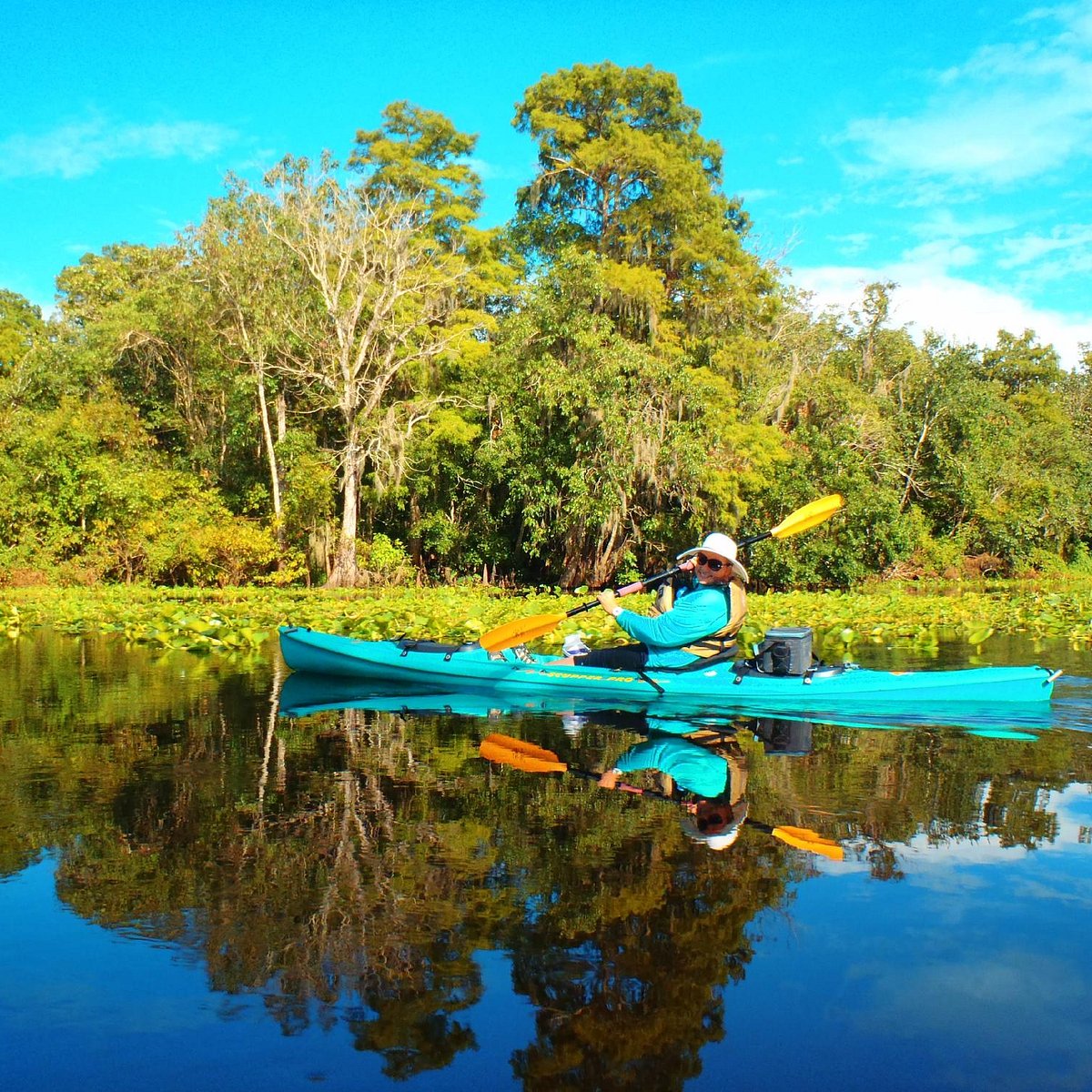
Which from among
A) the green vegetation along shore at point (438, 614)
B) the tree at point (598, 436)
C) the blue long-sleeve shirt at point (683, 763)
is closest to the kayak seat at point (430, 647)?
the blue long-sleeve shirt at point (683, 763)

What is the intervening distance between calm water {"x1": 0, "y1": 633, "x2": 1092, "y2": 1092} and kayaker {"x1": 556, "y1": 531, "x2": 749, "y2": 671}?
117 centimetres

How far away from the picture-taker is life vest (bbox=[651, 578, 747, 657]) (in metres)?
6.95

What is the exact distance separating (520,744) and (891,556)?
16245 mm

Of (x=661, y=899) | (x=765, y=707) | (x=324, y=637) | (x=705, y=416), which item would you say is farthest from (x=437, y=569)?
(x=661, y=899)

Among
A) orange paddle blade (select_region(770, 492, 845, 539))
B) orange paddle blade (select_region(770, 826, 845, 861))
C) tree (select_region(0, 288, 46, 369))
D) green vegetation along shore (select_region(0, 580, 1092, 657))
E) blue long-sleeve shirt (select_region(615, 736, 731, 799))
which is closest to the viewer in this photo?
orange paddle blade (select_region(770, 826, 845, 861))

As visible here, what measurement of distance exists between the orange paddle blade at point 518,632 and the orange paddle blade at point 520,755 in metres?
1.47

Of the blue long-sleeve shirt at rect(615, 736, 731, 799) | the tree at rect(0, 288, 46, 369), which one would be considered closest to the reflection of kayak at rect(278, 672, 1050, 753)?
the blue long-sleeve shirt at rect(615, 736, 731, 799)

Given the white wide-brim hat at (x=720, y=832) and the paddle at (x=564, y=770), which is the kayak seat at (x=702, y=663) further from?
the white wide-brim hat at (x=720, y=832)

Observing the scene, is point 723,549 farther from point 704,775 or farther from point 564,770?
point 564,770

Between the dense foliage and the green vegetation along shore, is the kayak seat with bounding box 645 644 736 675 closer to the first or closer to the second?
the green vegetation along shore

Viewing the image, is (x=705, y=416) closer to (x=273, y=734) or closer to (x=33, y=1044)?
(x=273, y=734)

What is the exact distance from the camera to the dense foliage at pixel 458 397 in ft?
61.8

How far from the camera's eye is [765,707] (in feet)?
24.0

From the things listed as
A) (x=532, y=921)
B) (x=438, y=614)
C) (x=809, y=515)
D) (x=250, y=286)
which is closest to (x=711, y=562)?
(x=809, y=515)
